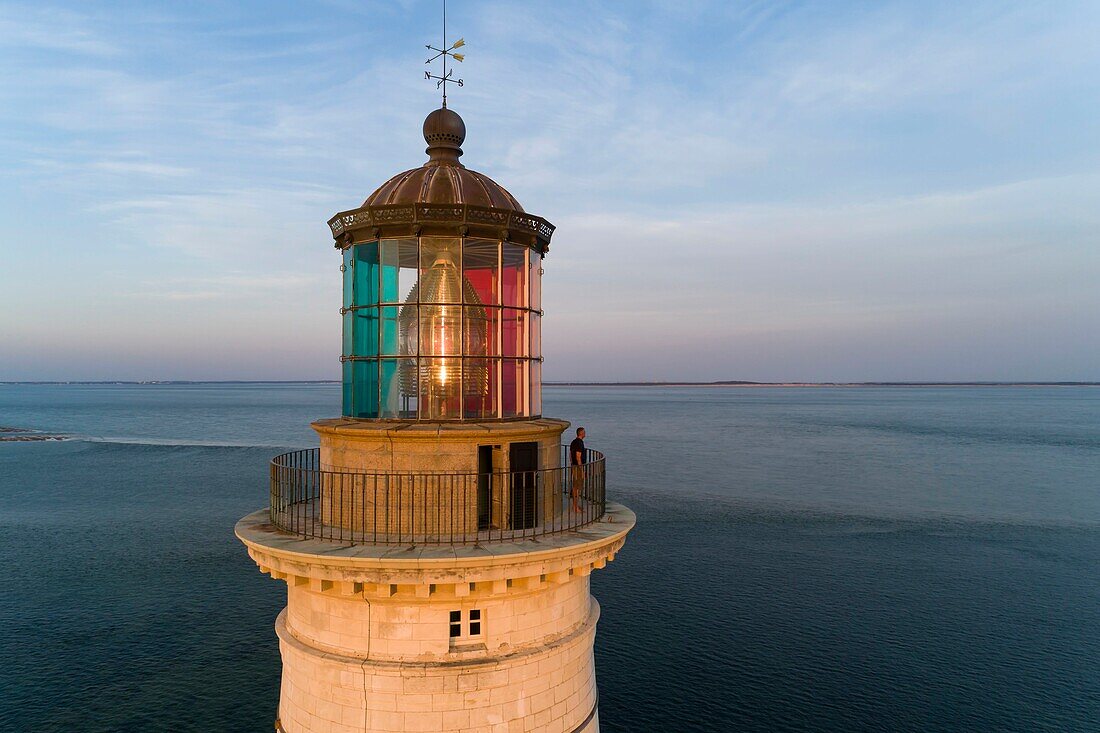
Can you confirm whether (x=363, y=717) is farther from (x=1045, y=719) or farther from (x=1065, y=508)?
(x=1065, y=508)

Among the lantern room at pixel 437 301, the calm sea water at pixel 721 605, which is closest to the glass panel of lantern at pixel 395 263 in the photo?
the lantern room at pixel 437 301

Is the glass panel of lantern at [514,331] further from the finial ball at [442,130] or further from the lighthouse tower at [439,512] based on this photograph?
the finial ball at [442,130]

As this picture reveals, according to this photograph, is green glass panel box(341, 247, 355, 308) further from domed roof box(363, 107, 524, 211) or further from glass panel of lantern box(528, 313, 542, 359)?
glass panel of lantern box(528, 313, 542, 359)

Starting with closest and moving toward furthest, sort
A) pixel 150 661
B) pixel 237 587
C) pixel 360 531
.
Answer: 1. pixel 360 531
2. pixel 150 661
3. pixel 237 587

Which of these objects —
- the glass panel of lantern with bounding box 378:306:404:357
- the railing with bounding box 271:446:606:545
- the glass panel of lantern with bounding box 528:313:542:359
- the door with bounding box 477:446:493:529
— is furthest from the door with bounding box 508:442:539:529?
the glass panel of lantern with bounding box 378:306:404:357

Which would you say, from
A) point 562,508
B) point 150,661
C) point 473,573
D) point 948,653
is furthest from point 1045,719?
point 150,661

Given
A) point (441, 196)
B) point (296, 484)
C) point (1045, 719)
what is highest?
point (441, 196)
